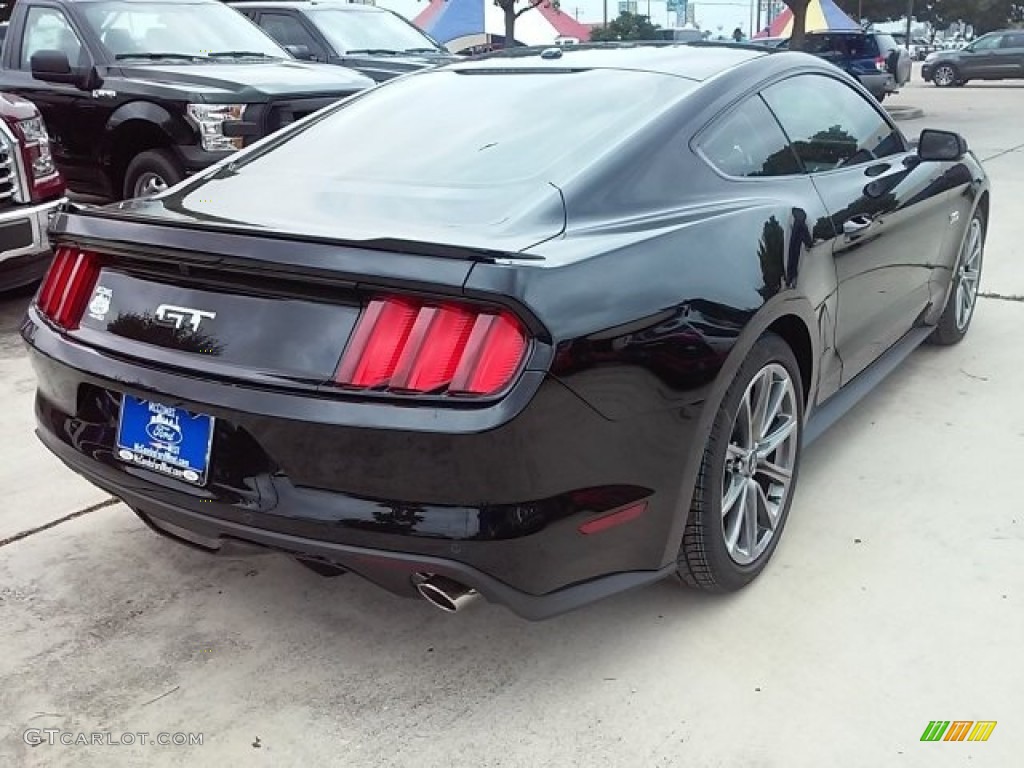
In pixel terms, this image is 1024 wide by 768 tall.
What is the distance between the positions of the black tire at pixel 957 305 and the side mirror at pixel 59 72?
18.1 ft

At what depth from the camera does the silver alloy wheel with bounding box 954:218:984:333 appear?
4.77 m

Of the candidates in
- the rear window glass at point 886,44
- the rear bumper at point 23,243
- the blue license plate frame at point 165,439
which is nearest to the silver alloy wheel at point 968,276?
the blue license plate frame at point 165,439

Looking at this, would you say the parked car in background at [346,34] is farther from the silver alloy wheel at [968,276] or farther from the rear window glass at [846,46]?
the rear window glass at [846,46]

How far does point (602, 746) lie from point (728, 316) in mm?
1064

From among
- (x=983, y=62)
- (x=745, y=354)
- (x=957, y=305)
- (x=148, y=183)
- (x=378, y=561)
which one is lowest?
(x=983, y=62)

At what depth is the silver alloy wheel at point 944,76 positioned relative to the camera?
29.1m

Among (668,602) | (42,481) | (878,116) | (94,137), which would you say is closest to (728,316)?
(668,602)

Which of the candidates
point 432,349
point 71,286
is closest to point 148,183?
point 71,286

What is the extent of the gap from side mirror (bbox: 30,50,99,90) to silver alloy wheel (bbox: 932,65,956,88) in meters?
27.9

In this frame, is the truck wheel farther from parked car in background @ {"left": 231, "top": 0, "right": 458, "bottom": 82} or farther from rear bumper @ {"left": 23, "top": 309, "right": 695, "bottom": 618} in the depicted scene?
rear bumper @ {"left": 23, "top": 309, "right": 695, "bottom": 618}

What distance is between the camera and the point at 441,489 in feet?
6.89

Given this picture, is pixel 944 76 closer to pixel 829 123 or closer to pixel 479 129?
pixel 829 123

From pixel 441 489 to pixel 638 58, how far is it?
1.81 meters

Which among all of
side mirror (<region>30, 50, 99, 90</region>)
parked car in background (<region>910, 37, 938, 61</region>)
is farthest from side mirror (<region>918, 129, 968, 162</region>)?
parked car in background (<region>910, 37, 938, 61</region>)
